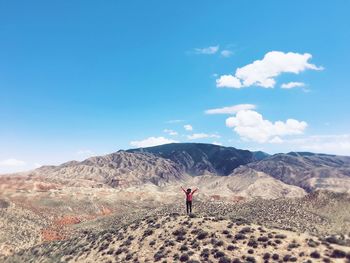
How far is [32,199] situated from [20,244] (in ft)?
204

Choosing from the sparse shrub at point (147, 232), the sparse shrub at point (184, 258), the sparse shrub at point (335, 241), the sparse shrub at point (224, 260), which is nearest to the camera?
the sparse shrub at point (224, 260)

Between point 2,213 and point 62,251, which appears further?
point 2,213

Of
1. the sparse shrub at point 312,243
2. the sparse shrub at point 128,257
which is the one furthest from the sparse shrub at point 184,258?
the sparse shrub at point 312,243

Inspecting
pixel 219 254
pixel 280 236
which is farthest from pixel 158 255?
pixel 280 236

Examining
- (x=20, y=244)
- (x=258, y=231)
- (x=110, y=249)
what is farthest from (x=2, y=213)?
(x=258, y=231)

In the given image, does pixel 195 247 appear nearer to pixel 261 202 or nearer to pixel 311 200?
pixel 261 202

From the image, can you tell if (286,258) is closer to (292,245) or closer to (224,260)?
(292,245)

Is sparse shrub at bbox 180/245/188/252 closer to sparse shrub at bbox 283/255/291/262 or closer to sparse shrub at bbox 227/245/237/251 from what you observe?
sparse shrub at bbox 227/245/237/251

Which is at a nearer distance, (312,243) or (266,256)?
(266,256)

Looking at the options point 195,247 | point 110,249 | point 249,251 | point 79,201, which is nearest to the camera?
point 249,251

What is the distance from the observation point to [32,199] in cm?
13100

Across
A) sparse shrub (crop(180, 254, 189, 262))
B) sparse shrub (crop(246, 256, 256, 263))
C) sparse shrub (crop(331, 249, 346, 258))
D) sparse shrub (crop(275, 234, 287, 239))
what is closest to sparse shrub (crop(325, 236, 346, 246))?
sparse shrub (crop(331, 249, 346, 258))

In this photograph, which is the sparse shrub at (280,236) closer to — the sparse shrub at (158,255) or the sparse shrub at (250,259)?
the sparse shrub at (250,259)

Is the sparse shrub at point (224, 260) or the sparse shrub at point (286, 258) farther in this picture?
the sparse shrub at point (224, 260)
